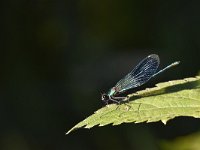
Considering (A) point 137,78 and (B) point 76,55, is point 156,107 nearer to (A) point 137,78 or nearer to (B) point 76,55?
(A) point 137,78

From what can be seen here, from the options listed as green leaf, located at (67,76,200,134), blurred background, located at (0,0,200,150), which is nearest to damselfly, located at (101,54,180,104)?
green leaf, located at (67,76,200,134)

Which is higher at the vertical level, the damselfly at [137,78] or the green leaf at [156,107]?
the damselfly at [137,78]

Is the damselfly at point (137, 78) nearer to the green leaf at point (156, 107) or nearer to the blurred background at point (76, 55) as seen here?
the green leaf at point (156, 107)

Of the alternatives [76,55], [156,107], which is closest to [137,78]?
[156,107]

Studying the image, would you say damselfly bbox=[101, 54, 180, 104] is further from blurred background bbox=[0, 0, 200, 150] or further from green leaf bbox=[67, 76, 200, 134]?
blurred background bbox=[0, 0, 200, 150]

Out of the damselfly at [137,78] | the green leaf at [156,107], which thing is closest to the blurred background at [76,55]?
the damselfly at [137,78]

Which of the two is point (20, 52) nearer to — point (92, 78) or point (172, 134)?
point (92, 78)
